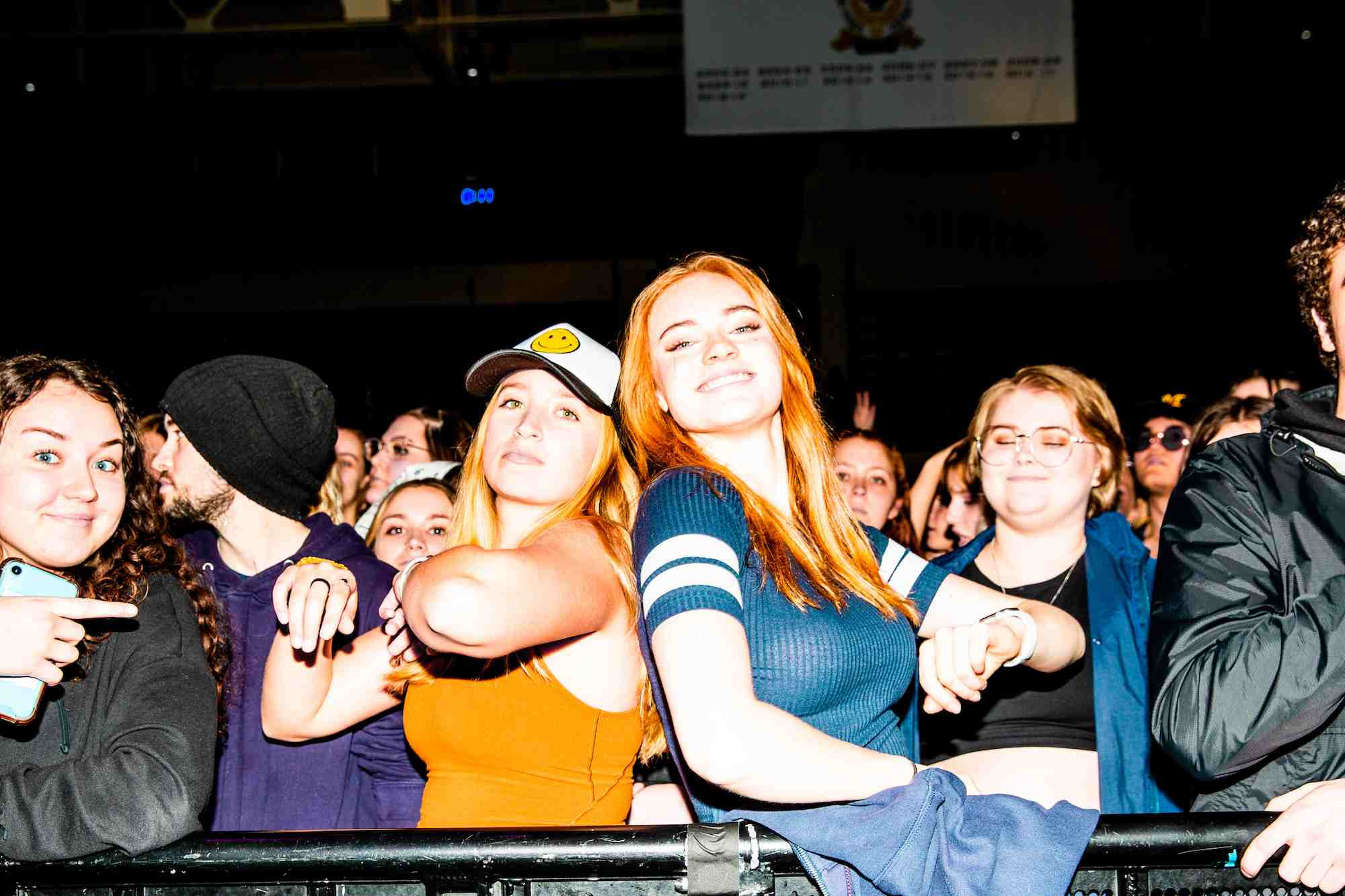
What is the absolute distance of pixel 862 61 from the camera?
580 centimetres

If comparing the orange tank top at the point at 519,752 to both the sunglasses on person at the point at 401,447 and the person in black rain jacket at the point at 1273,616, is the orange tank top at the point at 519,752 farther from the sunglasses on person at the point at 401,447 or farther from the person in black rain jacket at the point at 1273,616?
the sunglasses on person at the point at 401,447

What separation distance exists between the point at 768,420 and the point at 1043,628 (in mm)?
591

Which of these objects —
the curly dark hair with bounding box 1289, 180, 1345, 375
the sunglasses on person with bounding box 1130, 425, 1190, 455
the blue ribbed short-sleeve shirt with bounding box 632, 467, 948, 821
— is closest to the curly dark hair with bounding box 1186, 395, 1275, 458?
the sunglasses on person with bounding box 1130, 425, 1190, 455

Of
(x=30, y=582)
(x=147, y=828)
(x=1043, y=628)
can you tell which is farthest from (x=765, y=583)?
(x=30, y=582)

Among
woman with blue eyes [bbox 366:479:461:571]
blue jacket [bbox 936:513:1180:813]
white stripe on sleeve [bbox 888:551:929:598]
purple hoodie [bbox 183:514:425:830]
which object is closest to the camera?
white stripe on sleeve [bbox 888:551:929:598]

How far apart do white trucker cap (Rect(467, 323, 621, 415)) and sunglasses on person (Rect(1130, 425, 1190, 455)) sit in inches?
105

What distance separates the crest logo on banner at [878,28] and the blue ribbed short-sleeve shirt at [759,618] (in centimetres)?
473

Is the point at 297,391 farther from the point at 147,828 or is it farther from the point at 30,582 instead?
the point at 147,828

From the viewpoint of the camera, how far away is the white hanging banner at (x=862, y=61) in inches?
226

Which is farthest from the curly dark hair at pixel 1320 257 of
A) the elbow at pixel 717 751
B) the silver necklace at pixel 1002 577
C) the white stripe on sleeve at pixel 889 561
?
the elbow at pixel 717 751

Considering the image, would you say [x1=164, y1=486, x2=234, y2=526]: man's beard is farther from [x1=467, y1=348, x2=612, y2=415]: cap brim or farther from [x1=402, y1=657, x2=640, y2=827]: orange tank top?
[x1=402, y1=657, x2=640, y2=827]: orange tank top

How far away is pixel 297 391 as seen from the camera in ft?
8.68

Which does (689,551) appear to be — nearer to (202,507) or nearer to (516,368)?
(516,368)

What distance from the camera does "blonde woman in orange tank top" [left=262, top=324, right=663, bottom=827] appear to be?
5.00ft
